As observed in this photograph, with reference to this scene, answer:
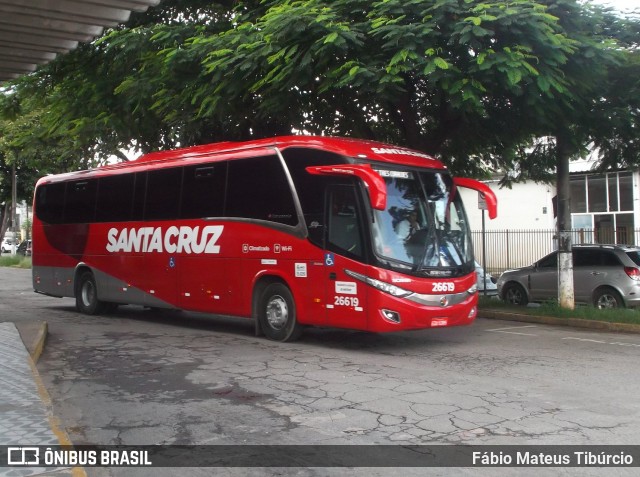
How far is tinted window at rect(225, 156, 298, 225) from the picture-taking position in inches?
458

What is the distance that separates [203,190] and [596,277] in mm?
9694

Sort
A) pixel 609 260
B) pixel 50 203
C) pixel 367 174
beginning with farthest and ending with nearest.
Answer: pixel 50 203, pixel 609 260, pixel 367 174

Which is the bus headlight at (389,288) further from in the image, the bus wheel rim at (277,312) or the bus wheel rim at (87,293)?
the bus wheel rim at (87,293)

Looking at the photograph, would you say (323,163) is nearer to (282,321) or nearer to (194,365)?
(282,321)

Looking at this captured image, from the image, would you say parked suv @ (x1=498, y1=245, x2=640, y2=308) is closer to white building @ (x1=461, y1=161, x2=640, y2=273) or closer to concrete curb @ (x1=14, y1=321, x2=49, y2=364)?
white building @ (x1=461, y1=161, x2=640, y2=273)

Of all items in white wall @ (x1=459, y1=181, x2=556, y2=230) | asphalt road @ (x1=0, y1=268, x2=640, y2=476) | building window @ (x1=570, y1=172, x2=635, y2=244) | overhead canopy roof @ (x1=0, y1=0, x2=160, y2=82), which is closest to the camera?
asphalt road @ (x1=0, y1=268, x2=640, y2=476)

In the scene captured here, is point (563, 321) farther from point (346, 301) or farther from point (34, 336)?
point (34, 336)

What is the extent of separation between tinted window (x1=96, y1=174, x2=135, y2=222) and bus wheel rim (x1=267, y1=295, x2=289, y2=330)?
200 inches

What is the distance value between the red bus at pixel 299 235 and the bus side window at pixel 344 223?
0.06 ft

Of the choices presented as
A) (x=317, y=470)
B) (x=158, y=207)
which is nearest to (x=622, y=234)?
(x=158, y=207)

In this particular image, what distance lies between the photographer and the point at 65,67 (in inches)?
718

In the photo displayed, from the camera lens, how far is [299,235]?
37.2ft

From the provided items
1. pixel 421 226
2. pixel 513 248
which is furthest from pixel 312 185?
pixel 513 248

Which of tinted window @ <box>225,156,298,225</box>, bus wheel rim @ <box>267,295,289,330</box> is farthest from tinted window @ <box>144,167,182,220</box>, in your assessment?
bus wheel rim @ <box>267,295,289,330</box>
